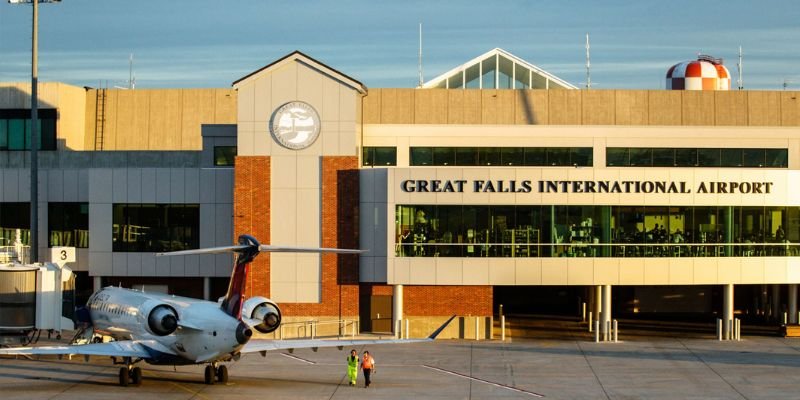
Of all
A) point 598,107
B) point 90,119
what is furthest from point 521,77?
point 90,119

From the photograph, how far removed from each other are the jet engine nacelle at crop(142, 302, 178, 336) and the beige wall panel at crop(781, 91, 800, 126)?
43.2 m

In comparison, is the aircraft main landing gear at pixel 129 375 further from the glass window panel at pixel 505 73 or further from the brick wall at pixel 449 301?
the glass window panel at pixel 505 73

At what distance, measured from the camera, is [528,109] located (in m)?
74.7

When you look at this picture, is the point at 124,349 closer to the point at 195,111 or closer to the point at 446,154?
the point at 446,154

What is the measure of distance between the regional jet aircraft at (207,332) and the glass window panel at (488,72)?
1251 inches

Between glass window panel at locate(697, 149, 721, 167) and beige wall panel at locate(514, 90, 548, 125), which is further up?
beige wall panel at locate(514, 90, 548, 125)

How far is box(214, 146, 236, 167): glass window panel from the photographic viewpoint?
69875mm

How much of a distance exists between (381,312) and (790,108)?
2854 cm

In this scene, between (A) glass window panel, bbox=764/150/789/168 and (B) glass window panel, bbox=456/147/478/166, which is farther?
(A) glass window panel, bbox=764/150/789/168

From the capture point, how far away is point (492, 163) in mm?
70750

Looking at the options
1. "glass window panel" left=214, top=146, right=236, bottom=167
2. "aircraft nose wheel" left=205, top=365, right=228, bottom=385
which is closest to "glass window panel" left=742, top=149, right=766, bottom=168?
"glass window panel" left=214, top=146, right=236, bottom=167

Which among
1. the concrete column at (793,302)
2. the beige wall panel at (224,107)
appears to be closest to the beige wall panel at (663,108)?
the concrete column at (793,302)

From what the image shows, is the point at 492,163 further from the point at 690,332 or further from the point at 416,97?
the point at 690,332

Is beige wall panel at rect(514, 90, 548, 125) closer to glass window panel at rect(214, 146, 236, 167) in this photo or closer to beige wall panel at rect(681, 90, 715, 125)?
beige wall panel at rect(681, 90, 715, 125)
